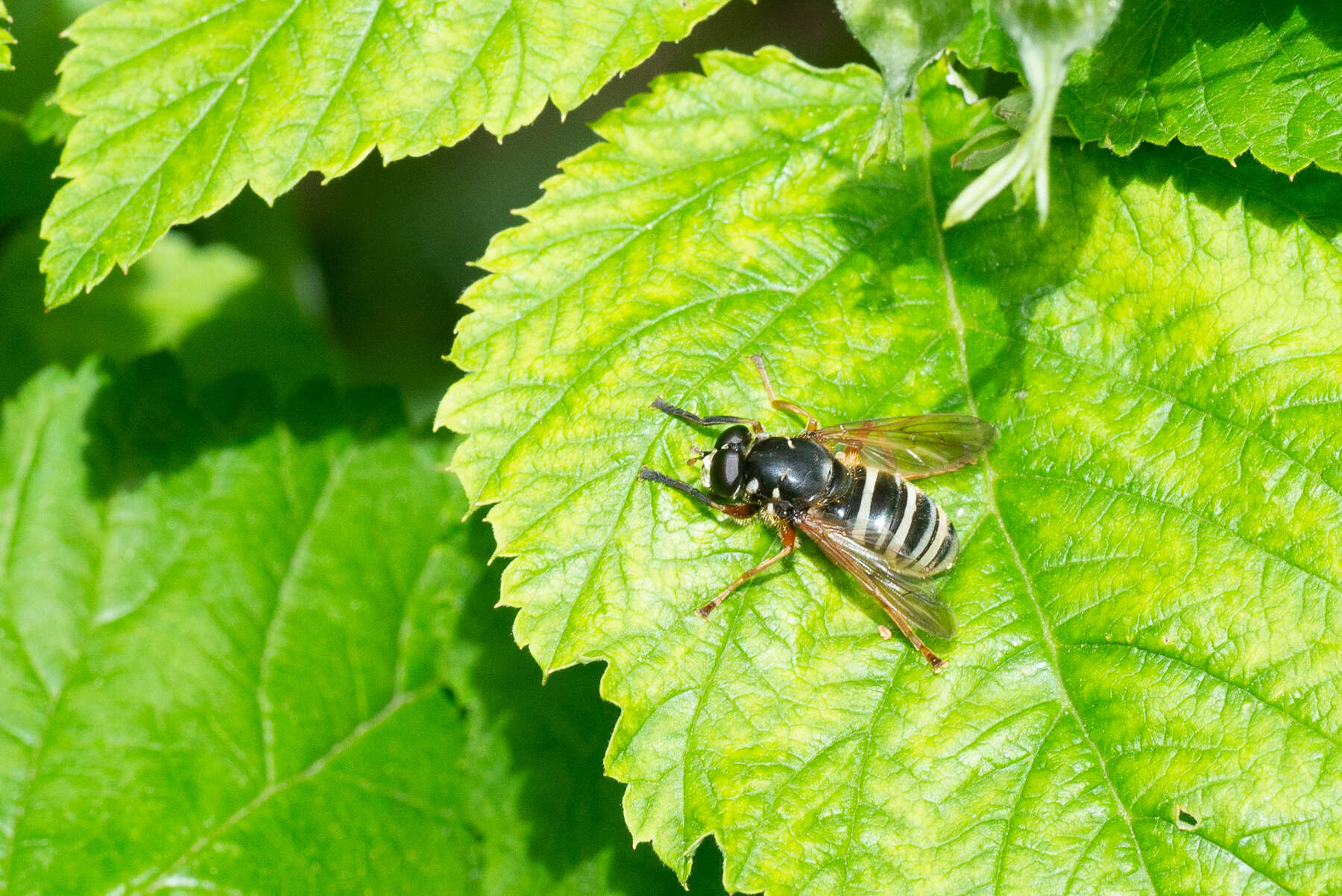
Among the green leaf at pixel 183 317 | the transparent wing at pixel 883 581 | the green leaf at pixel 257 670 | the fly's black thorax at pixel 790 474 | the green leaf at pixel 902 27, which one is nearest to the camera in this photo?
the green leaf at pixel 902 27

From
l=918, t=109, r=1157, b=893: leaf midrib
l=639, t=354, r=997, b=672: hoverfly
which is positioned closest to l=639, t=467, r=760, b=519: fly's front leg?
l=639, t=354, r=997, b=672: hoverfly

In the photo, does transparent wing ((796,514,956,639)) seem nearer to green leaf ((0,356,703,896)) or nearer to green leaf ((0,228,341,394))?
green leaf ((0,356,703,896))

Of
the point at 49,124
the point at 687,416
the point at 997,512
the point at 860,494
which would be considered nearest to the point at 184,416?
the point at 49,124

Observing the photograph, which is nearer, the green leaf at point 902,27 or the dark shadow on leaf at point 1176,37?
the green leaf at point 902,27

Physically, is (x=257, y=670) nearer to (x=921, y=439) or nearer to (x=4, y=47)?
(x=4, y=47)

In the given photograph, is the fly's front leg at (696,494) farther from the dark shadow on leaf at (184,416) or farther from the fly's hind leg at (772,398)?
the dark shadow on leaf at (184,416)

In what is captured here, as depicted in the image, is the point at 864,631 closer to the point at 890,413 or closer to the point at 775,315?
the point at 890,413

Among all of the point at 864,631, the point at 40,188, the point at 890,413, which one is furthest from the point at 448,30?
the point at 40,188

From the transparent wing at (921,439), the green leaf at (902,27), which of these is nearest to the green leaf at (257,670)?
the transparent wing at (921,439)
